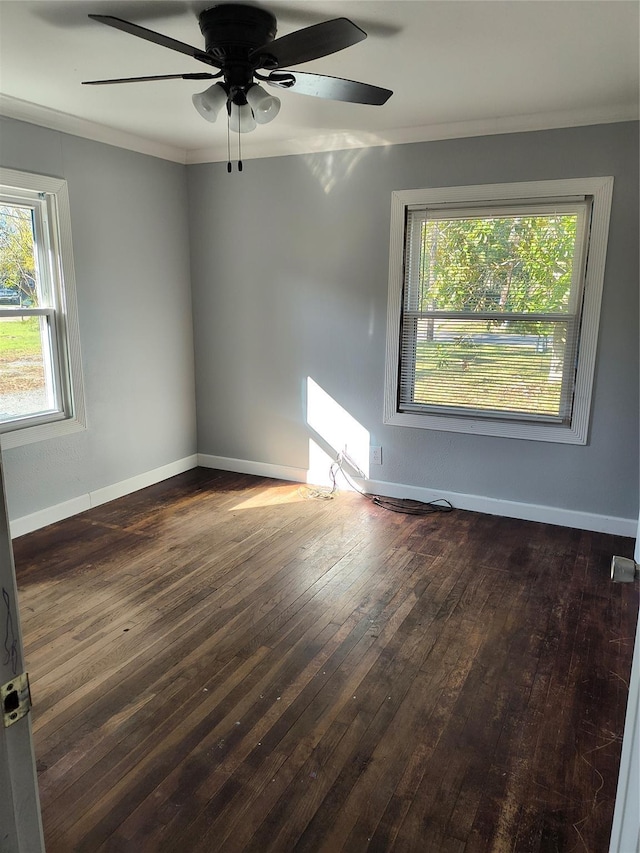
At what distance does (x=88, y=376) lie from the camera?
388 cm

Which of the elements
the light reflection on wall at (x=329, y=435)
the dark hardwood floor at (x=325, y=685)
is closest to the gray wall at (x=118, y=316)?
the dark hardwood floor at (x=325, y=685)

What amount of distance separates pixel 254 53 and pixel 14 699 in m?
2.23

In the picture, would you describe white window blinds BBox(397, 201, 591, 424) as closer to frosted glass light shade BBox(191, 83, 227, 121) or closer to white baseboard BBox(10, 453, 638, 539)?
white baseboard BBox(10, 453, 638, 539)

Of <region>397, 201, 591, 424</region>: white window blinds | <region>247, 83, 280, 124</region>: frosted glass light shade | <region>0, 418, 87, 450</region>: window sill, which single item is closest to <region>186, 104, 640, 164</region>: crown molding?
<region>397, 201, 591, 424</region>: white window blinds

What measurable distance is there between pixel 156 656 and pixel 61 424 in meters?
1.94

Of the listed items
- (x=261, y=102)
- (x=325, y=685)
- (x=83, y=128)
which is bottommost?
(x=325, y=685)

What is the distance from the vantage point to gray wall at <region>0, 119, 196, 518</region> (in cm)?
356

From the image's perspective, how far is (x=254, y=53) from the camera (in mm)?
2141

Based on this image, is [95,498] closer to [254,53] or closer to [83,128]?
[83,128]

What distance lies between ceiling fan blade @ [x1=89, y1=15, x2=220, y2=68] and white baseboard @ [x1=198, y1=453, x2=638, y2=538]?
2.89 metres

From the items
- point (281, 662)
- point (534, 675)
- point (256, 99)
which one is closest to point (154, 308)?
point (256, 99)

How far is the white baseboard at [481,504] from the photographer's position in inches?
142

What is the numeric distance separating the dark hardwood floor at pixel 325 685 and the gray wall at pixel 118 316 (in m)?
0.48

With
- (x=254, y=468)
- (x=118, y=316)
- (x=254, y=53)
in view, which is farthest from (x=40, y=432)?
(x=254, y=53)
